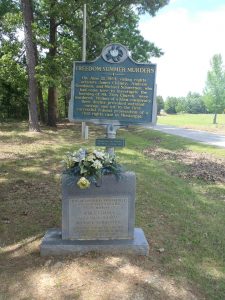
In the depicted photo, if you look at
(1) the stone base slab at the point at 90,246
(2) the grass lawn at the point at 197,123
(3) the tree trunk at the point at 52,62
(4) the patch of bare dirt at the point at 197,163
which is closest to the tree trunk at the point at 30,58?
(3) the tree trunk at the point at 52,62

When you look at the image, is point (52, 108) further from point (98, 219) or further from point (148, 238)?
point (98, 219)

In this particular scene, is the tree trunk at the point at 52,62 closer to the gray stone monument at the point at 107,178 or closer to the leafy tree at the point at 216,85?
the gray stone monument at the point at 107,178

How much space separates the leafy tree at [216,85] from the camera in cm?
4029

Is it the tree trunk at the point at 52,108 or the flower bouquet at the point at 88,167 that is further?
the tree trunk at the point at 52,108

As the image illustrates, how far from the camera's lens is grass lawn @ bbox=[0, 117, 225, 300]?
167 inches

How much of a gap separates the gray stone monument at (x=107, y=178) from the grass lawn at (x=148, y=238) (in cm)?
21

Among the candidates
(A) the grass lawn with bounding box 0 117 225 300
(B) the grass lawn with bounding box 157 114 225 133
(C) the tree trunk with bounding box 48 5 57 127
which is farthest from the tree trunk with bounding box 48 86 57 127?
(B) the grass lawn with bounding box 157 114 225 133

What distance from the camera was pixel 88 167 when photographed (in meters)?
4.84

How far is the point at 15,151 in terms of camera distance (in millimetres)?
12250

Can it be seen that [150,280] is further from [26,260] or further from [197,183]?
[197,183]

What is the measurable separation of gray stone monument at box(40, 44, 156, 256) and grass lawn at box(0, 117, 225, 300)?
0.70 ft

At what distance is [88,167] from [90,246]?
1.02 metres

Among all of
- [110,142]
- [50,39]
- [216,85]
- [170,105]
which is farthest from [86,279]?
[170,105]

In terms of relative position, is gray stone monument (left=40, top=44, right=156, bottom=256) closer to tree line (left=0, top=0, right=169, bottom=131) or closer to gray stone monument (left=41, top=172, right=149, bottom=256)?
gray stone monument (left=41, top=172, right=149, bottom=256)
